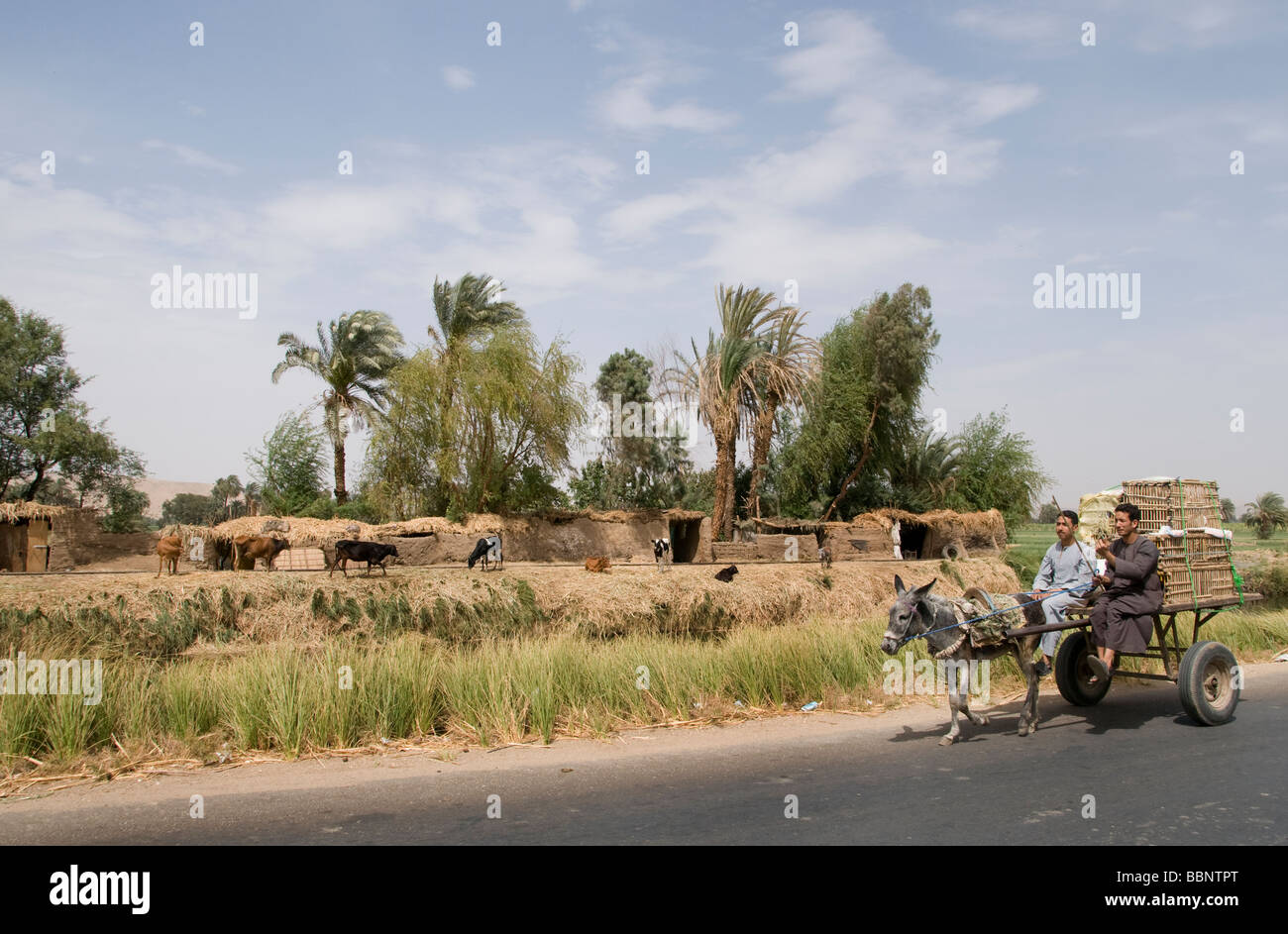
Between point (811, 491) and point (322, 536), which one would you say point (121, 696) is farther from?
point (811, 491)

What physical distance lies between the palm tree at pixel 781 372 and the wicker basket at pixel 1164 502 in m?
26.9

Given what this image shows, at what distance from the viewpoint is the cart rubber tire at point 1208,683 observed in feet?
27.9

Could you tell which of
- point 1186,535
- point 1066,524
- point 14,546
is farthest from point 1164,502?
point 14,546

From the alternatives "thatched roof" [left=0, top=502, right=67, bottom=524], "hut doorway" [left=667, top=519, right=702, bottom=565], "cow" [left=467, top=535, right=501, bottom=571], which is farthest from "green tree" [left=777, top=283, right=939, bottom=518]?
"thatched roof" [left=0, top=502, right=67, bottom=524]

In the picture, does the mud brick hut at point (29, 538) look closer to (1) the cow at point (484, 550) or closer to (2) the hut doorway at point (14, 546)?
(2) the hut doorway at point (14, 546)

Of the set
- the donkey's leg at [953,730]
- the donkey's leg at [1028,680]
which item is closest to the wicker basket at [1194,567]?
the donkey's leg at [1028,680]

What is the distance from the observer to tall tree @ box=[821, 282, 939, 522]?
147ft

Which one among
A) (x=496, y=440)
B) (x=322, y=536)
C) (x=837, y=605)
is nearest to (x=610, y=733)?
(x=837, y=605)

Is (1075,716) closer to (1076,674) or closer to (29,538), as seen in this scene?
(1076,674)

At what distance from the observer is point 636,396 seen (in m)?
50.5

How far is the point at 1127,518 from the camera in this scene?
28.5 ft

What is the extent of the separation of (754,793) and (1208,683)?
5742 mm

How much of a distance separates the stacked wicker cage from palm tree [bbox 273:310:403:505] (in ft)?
108
